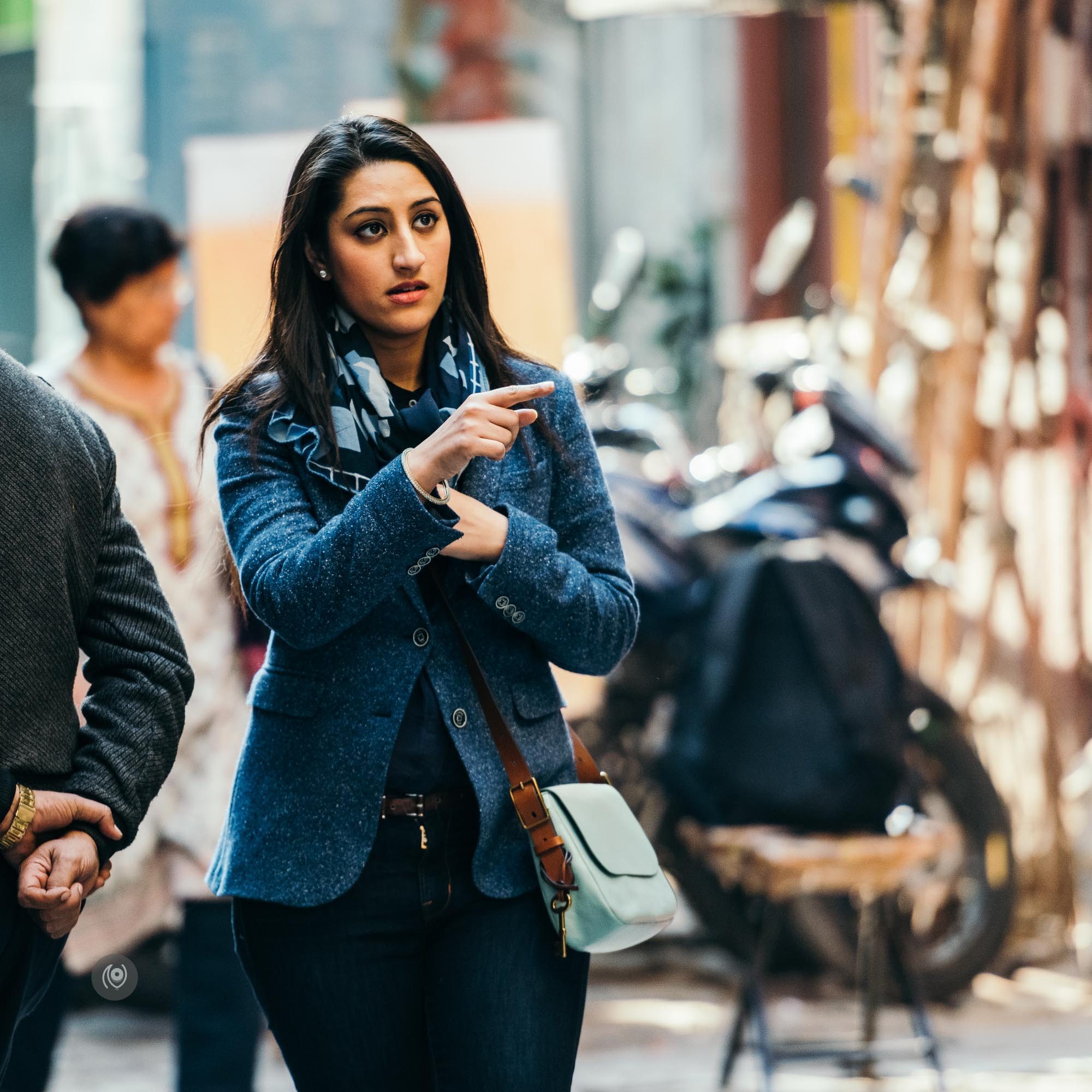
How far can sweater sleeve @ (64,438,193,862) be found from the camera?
201 centimetres

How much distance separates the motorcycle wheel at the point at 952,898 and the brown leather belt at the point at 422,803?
345cm

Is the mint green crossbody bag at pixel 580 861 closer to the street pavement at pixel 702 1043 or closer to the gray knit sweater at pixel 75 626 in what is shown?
the gray knit sweater at pixel 75 626

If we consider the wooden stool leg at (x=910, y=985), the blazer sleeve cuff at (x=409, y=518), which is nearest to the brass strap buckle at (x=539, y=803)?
the blazer sleeve cuff at (x=409, y=518)

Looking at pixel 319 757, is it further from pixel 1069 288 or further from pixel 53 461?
pixel 1069 288

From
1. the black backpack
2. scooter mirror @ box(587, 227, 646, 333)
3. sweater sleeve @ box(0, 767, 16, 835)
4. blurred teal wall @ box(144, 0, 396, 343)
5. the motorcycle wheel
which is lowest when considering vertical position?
the motorcycle wheel

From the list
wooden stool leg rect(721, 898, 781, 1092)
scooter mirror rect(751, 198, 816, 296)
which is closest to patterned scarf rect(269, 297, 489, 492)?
wooden stool leg rect(721, 898, 781, 1092)

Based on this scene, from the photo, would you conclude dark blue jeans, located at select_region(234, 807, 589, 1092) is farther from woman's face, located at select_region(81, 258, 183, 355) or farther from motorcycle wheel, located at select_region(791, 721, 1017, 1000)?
motorcycle wheel, located at select_region(791, 721, 1017, 1000)

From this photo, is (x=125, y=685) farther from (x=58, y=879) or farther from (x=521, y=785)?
(x=521, y=785)

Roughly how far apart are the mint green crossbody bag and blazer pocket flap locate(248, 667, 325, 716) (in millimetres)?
194

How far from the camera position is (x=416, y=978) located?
2154 millimetres

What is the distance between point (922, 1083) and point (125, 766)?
311 cm

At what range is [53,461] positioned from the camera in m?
1.99

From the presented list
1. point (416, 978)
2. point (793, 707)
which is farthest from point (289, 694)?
point (793, 707)

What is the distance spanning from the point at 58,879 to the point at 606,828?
67 centimetres
